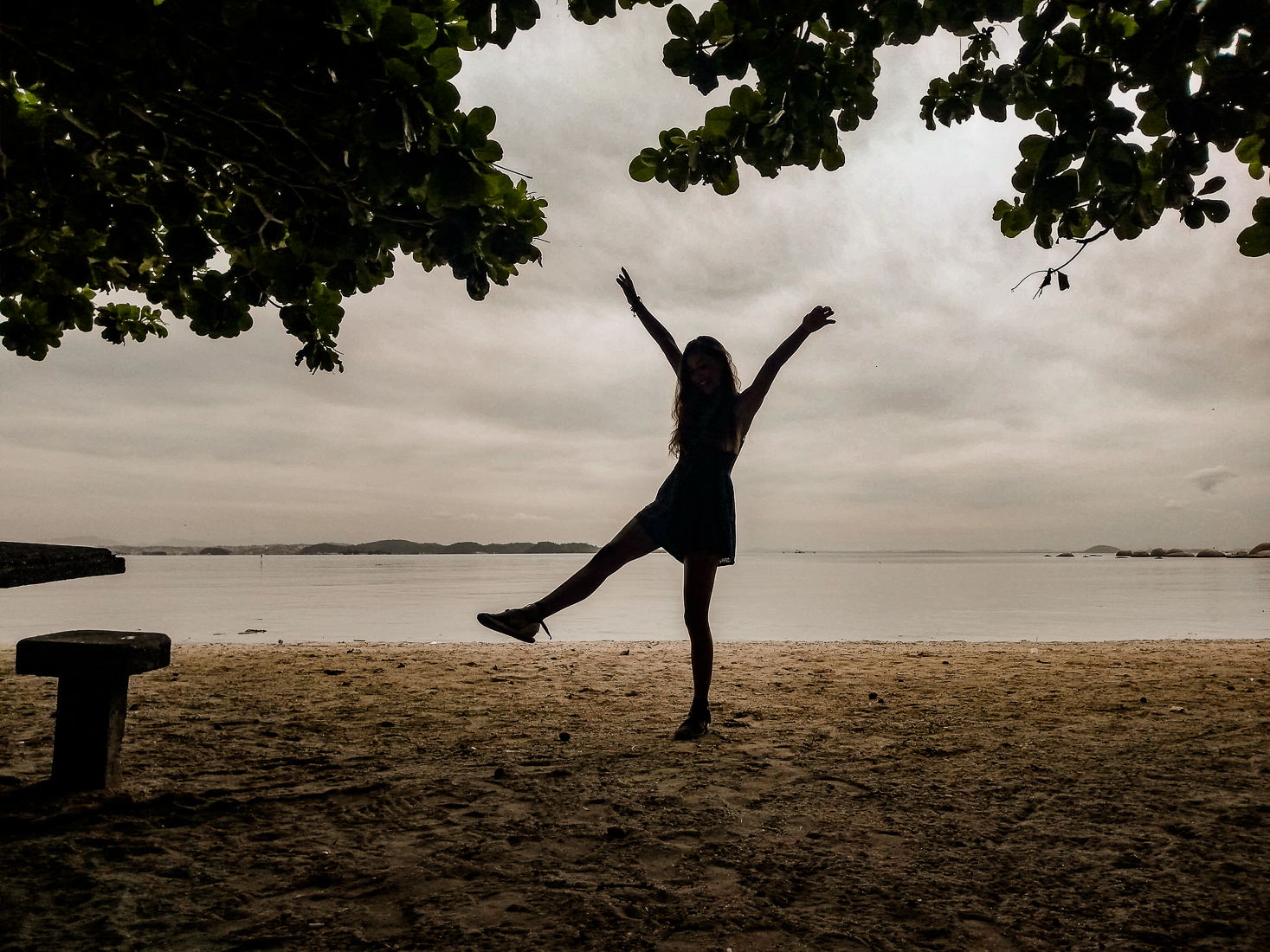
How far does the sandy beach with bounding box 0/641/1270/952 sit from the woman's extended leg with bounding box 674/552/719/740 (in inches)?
9.6

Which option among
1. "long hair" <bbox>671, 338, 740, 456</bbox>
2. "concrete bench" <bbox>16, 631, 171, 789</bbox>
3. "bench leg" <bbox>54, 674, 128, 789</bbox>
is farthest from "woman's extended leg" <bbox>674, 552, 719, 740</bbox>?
"bench leg" <bbox>54, 674, 128, 789</bbox>

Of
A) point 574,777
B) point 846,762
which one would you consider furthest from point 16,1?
point 846,762

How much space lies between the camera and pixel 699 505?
13.2 feet

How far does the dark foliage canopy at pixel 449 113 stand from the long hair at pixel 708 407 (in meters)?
0.89

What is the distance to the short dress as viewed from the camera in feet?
13.2

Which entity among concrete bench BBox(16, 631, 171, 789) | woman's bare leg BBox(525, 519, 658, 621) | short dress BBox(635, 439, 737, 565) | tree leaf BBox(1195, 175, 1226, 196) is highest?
tree leaf BBox(1195, 175, 1226, 196)

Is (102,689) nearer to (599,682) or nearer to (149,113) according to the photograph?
(149,113)

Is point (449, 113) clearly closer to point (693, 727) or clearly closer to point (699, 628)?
point (699, 628)

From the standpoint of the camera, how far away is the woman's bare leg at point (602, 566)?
12.9 ft

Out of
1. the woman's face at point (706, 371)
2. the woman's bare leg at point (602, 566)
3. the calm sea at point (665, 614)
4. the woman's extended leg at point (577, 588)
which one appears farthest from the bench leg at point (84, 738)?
Result: the calm sea at point (665, 614)

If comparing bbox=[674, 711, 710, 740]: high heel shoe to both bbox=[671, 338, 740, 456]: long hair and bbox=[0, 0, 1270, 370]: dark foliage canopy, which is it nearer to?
bbox=[671, 338, 740, 456]: long hair

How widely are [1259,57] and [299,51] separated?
145 inches

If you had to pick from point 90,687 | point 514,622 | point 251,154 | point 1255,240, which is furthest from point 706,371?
point 90,687

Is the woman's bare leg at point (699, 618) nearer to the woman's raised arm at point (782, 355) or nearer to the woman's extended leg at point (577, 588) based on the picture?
the woman's extended leg at point (577, 588)
